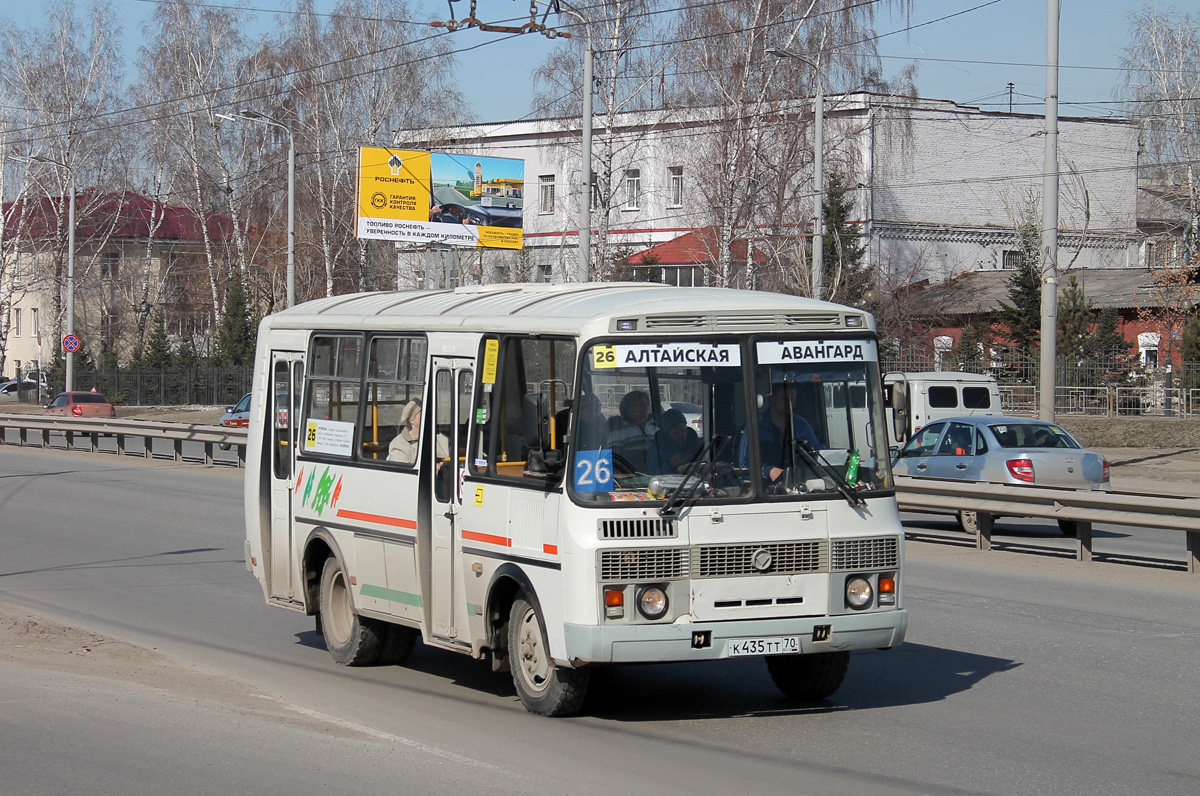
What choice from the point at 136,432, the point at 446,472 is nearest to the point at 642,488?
the point at 446,472

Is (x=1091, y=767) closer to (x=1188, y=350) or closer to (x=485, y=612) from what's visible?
(x=485, y=612)

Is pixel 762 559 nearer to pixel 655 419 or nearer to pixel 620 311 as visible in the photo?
pixel 655 419

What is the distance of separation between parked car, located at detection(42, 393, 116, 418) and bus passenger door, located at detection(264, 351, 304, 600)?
125 feet

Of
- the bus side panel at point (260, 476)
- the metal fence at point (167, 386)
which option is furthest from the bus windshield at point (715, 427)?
the metal fence at point (167, 386)

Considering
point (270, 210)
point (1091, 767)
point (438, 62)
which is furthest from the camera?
point (270, 210)

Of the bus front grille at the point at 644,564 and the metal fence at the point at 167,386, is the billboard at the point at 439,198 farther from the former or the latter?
the bus front grille at the point at 644,564

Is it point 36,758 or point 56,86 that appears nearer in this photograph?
point 36,758

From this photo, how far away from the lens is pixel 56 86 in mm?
65062

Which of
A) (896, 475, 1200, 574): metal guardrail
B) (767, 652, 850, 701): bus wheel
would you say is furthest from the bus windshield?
(896, 475, 1200, 574): metal guardrail

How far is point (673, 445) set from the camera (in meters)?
7.51

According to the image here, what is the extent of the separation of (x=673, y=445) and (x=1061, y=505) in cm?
911

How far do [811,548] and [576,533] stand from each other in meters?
1.30

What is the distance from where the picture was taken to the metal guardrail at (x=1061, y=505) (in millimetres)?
14133

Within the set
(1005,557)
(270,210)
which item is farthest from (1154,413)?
(270,210)
